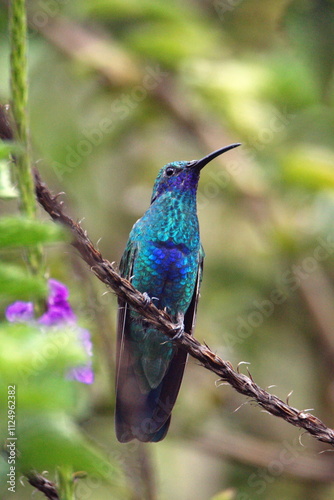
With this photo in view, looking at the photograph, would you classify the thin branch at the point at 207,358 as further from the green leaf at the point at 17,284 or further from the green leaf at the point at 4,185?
the green leaf at the point at 17,284

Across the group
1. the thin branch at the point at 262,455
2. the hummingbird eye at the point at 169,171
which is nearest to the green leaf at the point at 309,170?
the hummingbird eye at the point at 169,171

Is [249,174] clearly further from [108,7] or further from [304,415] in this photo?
[304,415]

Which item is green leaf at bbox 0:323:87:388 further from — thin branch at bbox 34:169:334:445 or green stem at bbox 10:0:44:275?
thin branch at bbox 34:169:334:445

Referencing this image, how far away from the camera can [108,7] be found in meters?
3.52

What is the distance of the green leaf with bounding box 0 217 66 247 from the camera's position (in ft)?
2.43

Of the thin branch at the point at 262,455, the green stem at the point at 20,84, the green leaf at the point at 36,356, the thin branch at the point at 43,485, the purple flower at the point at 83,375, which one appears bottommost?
the thin branch at the point at 262,455

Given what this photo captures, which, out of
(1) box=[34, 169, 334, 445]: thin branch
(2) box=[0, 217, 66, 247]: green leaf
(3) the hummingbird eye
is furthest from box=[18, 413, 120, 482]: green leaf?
(3) the hummingbird eye

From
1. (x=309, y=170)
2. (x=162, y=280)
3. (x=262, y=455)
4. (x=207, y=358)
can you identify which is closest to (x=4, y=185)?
(x=207, y=358)

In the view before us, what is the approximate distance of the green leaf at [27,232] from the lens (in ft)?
2.43

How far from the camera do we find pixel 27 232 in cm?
75

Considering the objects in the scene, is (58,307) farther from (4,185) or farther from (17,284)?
(17,284)

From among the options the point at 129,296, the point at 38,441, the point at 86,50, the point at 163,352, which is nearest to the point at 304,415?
the point at 129,296

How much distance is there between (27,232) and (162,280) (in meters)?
2.44

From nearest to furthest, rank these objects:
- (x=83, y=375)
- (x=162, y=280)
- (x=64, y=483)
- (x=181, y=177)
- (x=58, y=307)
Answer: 1. (x=64, y=483)
2. (x=83, y=375)
3. (x=58, y=307)
4. (x=162, y=280)
5. (x=181, y=177)
